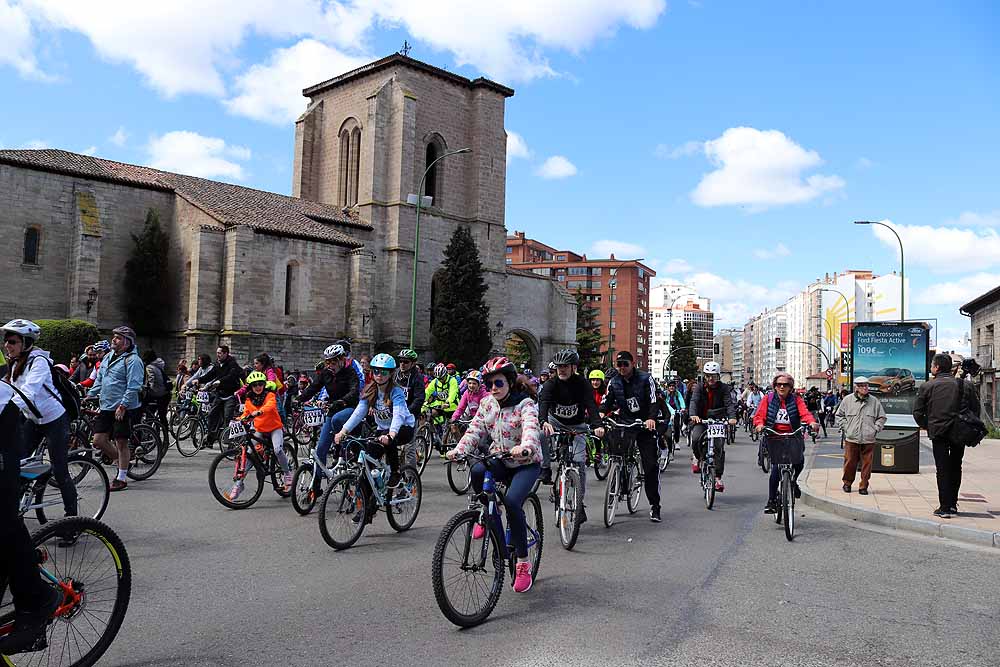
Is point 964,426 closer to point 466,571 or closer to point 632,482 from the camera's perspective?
point 632,482

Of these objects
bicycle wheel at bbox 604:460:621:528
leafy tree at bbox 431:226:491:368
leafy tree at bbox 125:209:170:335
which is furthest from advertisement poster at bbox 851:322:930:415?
leafy tree at bbox 125:209:170:335

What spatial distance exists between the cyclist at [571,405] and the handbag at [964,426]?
14.6 ft

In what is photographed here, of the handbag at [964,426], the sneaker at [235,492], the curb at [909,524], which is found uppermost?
the handbag at [964,426]

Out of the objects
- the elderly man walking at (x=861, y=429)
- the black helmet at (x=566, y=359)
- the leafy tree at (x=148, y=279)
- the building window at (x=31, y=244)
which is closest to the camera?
the black helmet at (x=566, y=359)

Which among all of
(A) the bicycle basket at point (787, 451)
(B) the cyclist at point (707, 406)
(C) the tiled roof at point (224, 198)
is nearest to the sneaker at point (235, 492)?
(B) the cyclist at point (707, 406)

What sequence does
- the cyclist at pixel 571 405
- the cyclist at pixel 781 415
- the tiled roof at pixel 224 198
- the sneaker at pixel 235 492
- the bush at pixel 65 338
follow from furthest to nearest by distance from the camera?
the tiled roof at pixel 224 198, the bush at pixel 65 338, the sneaker at pixel 235 492, the cyclist at pixel 781 415, the cyclist at pixel 571 405

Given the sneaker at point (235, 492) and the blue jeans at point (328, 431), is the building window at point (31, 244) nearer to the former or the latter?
the sneaker at point (235, 492)

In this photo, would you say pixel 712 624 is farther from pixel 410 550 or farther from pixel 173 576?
pixel 173 576

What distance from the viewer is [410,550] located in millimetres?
7316

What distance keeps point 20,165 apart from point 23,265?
4184 millimetres

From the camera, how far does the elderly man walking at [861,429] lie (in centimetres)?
1162

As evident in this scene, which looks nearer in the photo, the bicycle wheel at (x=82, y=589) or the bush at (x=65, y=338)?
the bicycle wheel at (x=82, y=589)

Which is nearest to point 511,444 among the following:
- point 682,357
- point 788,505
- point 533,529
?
point 533,529

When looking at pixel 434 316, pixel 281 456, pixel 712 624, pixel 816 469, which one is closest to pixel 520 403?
pixel 712 624
